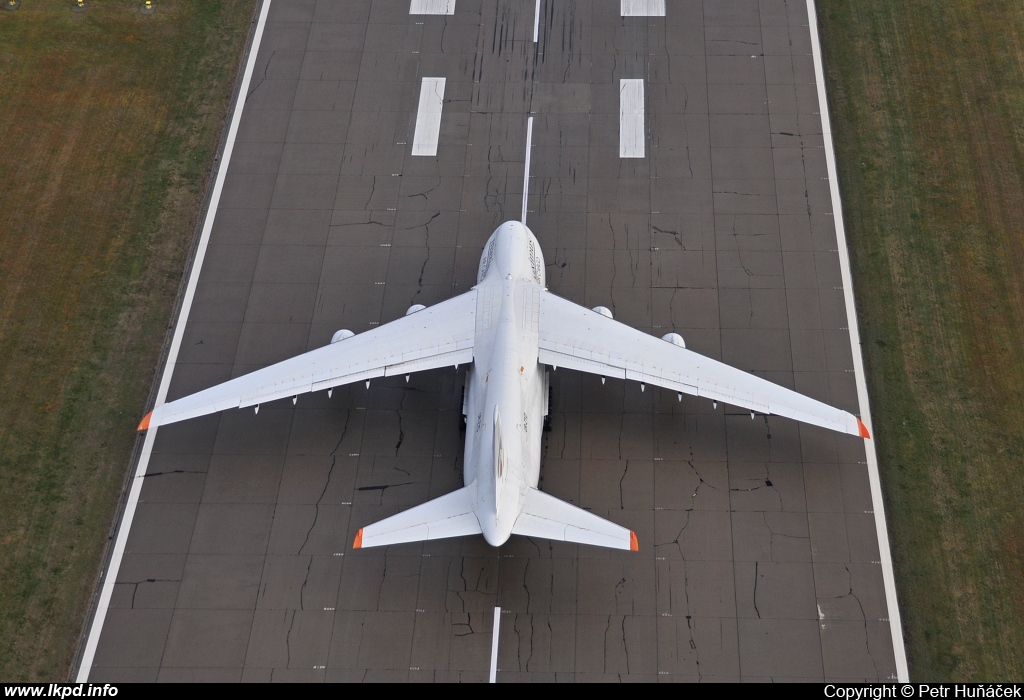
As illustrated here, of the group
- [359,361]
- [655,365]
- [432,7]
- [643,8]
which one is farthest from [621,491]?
[432,7]

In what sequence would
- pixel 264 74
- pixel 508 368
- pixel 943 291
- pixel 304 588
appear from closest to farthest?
1. pixel 508 368
2. pixel 304 588
3. pixel 943 291
4. pixel 264 74

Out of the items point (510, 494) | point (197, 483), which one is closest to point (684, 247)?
point (510, 494)

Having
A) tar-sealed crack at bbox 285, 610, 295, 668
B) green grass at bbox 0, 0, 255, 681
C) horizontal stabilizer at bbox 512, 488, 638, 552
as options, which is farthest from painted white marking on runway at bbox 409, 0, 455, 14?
tar-sealed crack at bbox 285, 610, 295, 668

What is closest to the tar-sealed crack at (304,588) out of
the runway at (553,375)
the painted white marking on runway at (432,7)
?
the runway at (553,375)

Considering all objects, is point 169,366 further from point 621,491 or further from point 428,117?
point 621,491

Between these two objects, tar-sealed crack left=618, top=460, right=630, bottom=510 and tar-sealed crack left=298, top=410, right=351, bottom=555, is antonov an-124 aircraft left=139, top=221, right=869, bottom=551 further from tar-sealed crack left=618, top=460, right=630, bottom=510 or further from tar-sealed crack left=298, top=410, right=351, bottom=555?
tar-sealed crack left=618, top=460, right=630, bottom=510

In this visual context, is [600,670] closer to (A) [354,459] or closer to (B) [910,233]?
(A) [354,459]

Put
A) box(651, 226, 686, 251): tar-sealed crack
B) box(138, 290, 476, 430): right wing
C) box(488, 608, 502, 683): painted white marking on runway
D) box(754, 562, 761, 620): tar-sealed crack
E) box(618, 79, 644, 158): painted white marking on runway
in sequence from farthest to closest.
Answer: box(618, 79, 644, 158): painted white marking on runway < box(651, 226, 686, 251): tar-sealed crack < box(138, 290, 476, 430): right wing < box(754, 562, 761, 620): tar-sealed crack < box(488, 608, 502, 683): painted white marking on runway
